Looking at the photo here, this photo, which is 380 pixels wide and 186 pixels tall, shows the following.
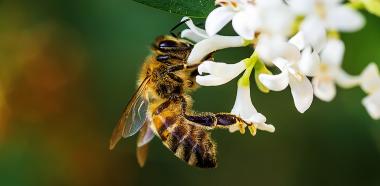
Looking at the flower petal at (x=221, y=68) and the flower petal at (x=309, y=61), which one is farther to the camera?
the flower petal at (x=221, y=68)

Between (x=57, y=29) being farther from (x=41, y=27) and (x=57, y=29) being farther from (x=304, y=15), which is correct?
(x=304, y=15)

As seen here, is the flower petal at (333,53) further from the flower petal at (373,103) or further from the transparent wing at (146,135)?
the transparent wing at (146,135)

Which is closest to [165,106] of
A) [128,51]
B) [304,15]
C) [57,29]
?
[304,15]

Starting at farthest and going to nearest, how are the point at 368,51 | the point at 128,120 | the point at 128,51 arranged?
the point at 128,51, the point at 368,51, the point at 128,120

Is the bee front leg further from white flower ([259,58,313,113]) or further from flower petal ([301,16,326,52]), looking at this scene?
flower petal ([301,16,326,52])

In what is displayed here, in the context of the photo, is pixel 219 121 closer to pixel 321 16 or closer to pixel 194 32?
pixel 194 32

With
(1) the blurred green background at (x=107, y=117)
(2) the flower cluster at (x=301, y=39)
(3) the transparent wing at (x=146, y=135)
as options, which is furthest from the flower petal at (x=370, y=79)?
(1) the blurred green background at (x=107, y=117)

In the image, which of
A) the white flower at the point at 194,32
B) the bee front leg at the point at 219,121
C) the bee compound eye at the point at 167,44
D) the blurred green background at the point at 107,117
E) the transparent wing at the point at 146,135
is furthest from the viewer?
the blurred green background at the point at 107,117
